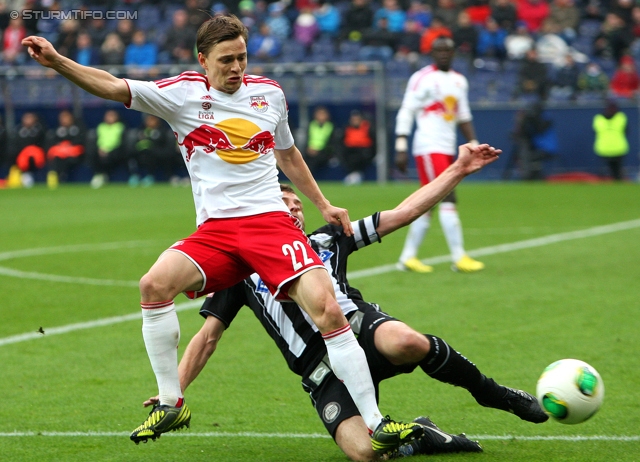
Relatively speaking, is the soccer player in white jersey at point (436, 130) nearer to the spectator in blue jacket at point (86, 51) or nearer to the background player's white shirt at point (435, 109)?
the background player's white shirt at point (435, 109)

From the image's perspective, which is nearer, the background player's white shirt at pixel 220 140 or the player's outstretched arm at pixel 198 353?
the background player's white shirt at pixel 220 140

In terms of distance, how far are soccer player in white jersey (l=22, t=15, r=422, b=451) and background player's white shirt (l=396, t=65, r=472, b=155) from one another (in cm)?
632

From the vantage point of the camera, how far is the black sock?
15.9ft

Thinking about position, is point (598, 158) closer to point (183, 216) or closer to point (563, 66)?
point (563, 66)

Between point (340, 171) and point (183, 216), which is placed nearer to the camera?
point (183, 216)

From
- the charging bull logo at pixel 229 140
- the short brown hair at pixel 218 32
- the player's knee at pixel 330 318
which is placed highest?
the short brown hair at pixel 218 32

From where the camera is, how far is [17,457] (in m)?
4.91

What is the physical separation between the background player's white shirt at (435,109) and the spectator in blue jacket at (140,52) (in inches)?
598

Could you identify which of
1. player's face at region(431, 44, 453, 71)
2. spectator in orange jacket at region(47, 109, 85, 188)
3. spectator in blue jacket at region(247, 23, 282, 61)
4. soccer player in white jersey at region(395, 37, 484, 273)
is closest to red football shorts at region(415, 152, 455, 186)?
soccer player in white jersey at region(395, 37, 484, 273)

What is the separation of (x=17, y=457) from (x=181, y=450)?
78cm

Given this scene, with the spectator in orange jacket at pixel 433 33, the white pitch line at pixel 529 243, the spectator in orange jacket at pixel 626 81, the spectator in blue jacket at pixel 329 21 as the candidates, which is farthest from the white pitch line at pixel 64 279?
the spectator in blue jacket at pixel 329 21

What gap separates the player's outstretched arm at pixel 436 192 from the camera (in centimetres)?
537

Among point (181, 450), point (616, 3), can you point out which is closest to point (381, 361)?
point (181, 450)

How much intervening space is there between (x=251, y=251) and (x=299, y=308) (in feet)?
1.59
